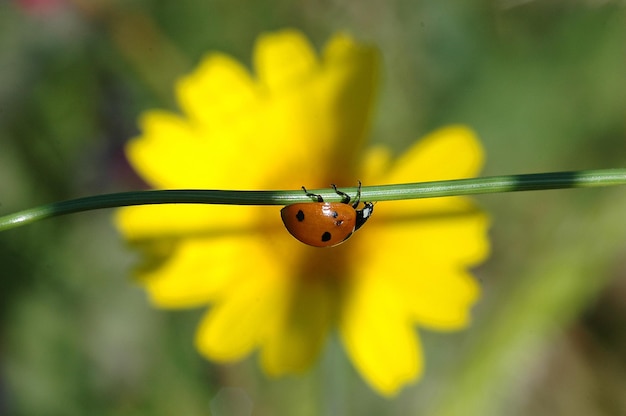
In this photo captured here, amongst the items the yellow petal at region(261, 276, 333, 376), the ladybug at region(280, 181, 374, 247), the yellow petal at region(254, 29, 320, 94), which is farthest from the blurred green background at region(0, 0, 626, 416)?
the ladybug at region(280, 181, 374, 247)

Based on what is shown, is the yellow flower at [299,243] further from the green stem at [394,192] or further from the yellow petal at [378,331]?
the green stem at [394,192]

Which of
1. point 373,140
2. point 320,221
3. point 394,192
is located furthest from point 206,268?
point 373,140

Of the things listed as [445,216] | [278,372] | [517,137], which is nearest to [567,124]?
[517,137]

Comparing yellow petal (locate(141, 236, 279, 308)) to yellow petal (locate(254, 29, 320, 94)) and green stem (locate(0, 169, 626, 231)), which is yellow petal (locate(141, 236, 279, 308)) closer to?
yellow petal (locate(254, 29, 320, 94))

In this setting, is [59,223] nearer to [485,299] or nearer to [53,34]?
[53,34]

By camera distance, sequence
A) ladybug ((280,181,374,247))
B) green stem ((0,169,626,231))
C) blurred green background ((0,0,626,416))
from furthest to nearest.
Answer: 1. blurred green background ((0,0,626,416))
2. ladybug ((280,181,374,247))
3. green stem ((0,169,626,231))
